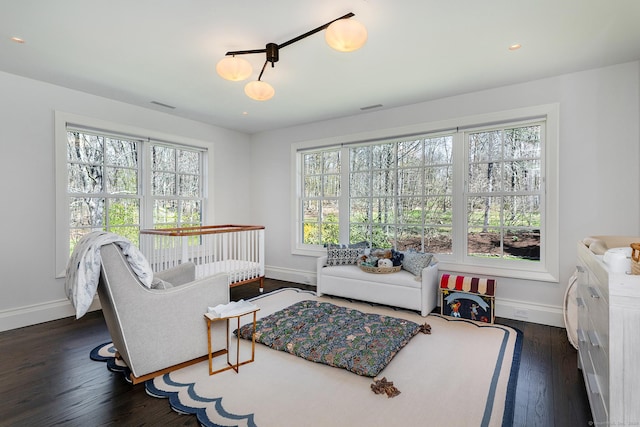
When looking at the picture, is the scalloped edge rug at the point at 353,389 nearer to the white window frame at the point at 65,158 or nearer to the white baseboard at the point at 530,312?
the white baseboard at the point at 530,312

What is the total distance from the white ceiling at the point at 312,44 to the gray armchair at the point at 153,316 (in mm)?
1631

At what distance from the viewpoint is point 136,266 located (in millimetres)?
2035

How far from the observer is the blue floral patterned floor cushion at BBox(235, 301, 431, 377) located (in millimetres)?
2369

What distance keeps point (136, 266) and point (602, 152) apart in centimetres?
407

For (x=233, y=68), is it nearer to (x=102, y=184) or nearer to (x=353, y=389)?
(x=353, y=389)

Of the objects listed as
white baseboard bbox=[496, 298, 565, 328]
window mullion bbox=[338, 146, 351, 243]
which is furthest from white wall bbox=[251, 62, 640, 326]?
window mullion bbox=[338, 146, 351, 243]

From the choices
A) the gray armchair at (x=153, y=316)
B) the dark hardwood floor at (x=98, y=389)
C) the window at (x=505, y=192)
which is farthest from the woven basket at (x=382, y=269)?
the gray armchair at (x=153, y=316)

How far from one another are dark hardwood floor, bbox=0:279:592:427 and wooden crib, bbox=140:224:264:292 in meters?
1.03

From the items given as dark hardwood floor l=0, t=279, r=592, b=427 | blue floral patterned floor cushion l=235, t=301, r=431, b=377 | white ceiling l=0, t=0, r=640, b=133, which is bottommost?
dark hardwood floor l=0, t=279, r=592, b=427

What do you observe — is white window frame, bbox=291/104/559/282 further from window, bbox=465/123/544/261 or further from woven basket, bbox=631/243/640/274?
woven basket, bbox=631/243/640/274

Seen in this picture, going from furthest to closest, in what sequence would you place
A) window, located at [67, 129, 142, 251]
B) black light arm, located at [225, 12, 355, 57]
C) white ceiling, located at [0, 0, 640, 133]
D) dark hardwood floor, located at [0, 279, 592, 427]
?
1. window, located at [67, 129, 142, 251]
2. black light arm, located at [225, 12, 355, 57]
3. white ceiling, located at [0, 0, 640, 133]
4. dark hardwood floor, located at [0, 279, 592, 427]

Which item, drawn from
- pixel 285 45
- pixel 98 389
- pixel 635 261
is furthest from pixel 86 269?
pixel 635 261

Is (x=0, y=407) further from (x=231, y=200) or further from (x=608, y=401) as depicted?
(x=231, y=200)

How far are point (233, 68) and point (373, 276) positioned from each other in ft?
8.60
